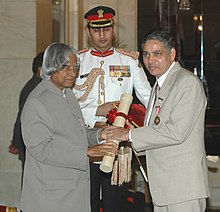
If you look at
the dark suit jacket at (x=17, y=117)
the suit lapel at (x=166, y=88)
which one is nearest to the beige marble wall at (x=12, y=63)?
the dark suit jacket at (x=17, y=117)

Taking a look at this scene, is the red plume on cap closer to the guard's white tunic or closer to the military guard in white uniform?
Result: the military guard in white uniform

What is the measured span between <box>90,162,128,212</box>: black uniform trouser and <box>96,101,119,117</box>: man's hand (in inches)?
14.5

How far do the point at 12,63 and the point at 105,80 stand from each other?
2208 mm

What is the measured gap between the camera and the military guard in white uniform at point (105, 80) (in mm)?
5215

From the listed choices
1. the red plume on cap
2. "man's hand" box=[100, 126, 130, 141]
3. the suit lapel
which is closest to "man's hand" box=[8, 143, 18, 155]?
the red plume on cap

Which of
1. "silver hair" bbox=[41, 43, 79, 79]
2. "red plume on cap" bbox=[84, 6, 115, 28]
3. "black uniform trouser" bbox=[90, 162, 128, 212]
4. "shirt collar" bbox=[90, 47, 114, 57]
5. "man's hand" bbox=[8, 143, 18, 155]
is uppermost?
"red plume on cap" bbox=[84, 6, 115, 28]

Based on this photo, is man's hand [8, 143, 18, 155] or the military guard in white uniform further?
man's hand [8, 143, 18, 155]

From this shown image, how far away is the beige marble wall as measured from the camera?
7234 mm

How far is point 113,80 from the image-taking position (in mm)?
5289

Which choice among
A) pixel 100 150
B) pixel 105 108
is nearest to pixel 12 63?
pixel 105 108

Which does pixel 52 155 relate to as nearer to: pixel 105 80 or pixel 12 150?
pixel 105 80

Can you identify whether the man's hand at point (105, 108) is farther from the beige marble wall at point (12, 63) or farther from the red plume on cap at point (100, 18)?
the beige marble wall at point (12, 63)

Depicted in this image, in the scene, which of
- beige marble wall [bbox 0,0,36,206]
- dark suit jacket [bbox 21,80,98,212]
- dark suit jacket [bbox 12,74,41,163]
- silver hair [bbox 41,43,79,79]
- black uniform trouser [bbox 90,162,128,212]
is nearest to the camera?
dark suit jacket [bbox 21,80,98,212]

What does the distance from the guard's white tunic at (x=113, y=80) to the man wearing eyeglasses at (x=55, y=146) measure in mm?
1120
